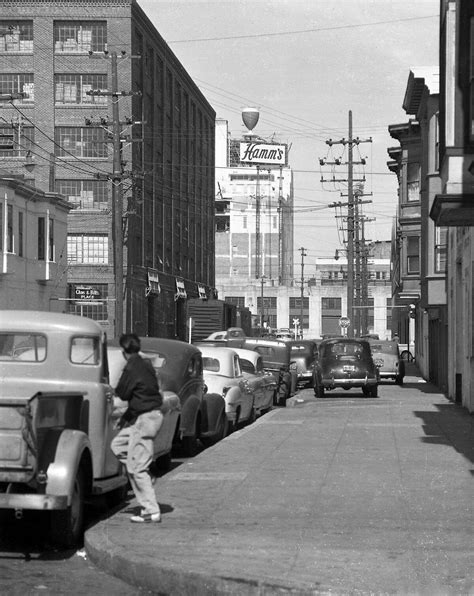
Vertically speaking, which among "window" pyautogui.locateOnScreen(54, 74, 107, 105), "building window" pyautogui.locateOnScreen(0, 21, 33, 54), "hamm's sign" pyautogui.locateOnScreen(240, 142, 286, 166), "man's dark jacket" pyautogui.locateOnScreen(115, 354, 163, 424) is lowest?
"man's dark jacket" pyautogui.locateOnScreen(115, 354, 163, 424)

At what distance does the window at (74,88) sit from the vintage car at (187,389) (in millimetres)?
50920

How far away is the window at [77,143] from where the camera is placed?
66750 millimetres

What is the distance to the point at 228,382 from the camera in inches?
833

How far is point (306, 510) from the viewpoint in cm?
1098

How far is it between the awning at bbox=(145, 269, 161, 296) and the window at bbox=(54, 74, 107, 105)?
11135 millimetres

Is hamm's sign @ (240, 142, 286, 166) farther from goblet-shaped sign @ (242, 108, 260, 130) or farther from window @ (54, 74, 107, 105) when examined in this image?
window @ (54, 74, 107, 105)

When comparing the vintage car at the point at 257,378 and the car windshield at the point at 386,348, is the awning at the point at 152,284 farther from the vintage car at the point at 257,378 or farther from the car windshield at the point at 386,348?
the vintage car at the point at 257,378

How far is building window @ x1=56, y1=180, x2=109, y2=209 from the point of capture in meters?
66.9

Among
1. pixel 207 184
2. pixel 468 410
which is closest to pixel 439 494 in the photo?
pixel 468 410

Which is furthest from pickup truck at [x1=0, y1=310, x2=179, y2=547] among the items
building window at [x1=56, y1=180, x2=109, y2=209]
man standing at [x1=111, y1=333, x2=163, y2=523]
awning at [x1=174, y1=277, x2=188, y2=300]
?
awning at [x1=174, y1=277, x2=188, y2=300]

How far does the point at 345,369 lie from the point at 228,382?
1330 cm

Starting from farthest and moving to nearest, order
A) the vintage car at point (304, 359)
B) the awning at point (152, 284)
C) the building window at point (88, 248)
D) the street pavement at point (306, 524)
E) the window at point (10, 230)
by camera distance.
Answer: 1. the awning at point (152, 284)
2. the building window at point (88, 248)
3. the window at point (10, 230)
4. the vintage car at point (304, 359)
5. the street pavement at point (306, 524)

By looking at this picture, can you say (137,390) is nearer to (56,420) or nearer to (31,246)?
A: (56,420)

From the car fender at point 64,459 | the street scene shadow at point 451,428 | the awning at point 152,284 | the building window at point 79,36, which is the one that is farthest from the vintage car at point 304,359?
the car fender at point 64,459
